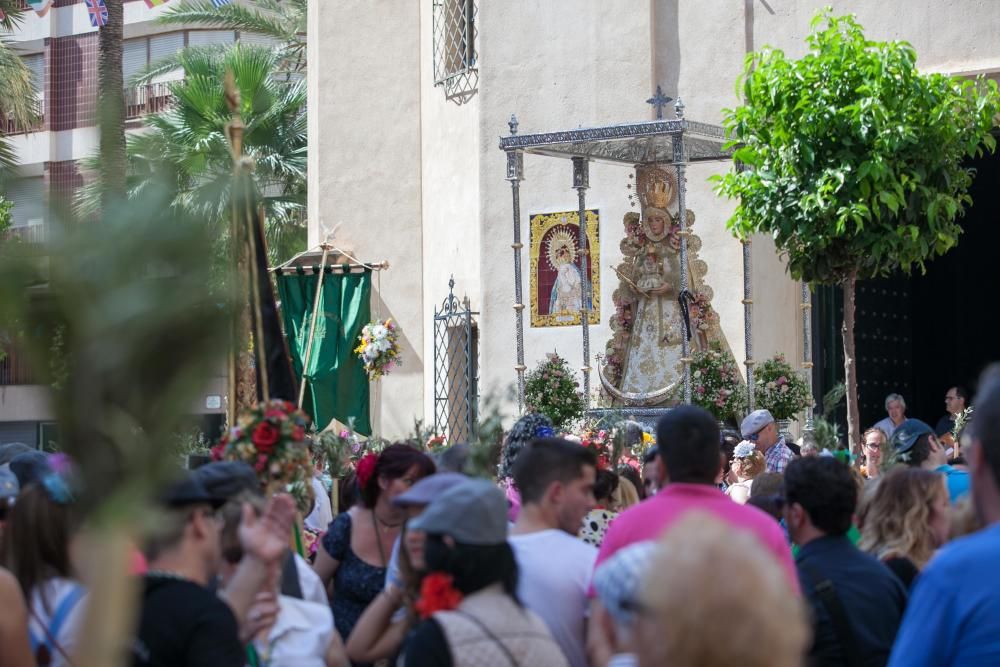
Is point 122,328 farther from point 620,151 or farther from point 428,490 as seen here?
point 620,151

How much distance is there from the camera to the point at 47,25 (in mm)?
33438

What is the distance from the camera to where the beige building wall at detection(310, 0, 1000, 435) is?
17.2 metres

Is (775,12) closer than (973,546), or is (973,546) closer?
(973,546)

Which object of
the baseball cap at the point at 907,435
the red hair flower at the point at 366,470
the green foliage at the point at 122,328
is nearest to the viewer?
the green foliage at the point at 122,328

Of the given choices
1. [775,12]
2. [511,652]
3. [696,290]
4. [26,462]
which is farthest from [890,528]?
[775,12]

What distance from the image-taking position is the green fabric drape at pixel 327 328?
1936 centimetres

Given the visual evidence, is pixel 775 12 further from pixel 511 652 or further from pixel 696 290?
pixel 511 652

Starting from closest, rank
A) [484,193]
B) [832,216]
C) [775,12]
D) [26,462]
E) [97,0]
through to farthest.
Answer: [26,462], [832,216], [775,12], [484,193], [97,0]

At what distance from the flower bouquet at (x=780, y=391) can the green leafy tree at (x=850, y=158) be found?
6.51 ft

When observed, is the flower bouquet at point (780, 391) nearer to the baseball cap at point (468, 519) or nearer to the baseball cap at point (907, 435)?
the baseball cap at point (907, 435)

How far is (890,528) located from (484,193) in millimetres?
13833

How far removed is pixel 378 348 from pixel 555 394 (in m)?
3.41

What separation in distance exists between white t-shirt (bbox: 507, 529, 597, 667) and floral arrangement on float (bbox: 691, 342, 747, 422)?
10.5 m

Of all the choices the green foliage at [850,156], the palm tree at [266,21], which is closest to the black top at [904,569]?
the green foliage at [850,156]
